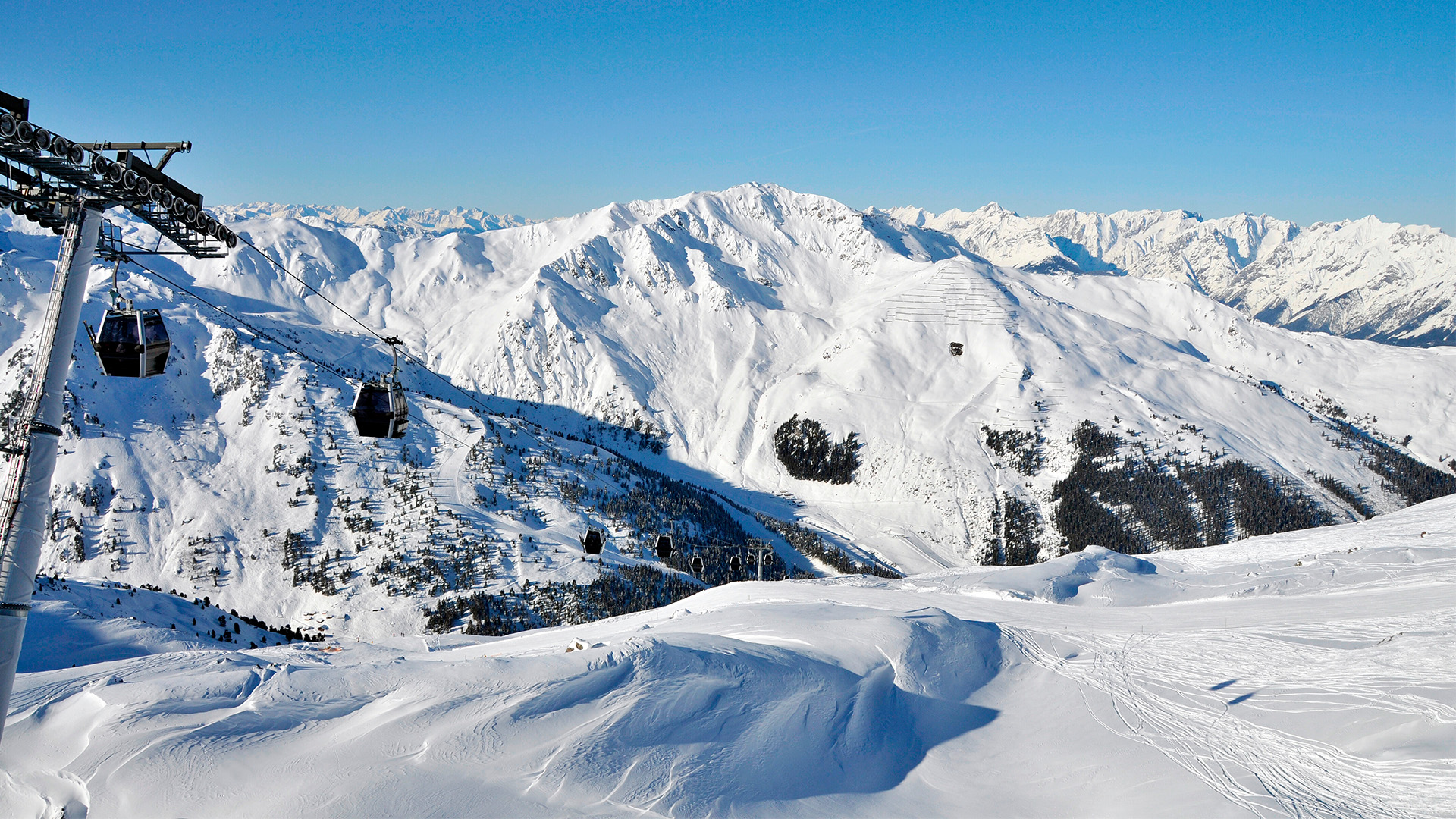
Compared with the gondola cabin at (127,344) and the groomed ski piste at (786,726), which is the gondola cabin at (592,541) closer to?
the groomed ski piste at (786,726)

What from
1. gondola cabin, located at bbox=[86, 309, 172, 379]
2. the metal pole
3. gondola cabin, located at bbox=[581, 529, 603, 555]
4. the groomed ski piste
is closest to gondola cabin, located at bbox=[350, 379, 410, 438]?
the groomed ski piste

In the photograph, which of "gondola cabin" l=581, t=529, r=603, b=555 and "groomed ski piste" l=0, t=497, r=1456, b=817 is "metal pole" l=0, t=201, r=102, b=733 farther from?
"gondola cabin" l=581, t=529, r=603, b=555

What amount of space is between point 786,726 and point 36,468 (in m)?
16.2

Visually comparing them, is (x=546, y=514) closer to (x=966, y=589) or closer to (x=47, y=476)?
(x=966, y=589)

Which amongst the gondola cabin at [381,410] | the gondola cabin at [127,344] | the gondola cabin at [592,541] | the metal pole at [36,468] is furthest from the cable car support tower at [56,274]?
the gondola cabin at [592,541]

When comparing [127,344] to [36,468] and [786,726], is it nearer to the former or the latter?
[36,468]

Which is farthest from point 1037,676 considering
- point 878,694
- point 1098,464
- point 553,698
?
point 1098,464

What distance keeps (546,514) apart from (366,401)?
119m

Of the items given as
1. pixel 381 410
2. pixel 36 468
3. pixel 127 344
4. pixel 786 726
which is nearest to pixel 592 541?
pixel 381 410

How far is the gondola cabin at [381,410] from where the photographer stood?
818 inches

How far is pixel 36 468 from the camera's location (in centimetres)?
820

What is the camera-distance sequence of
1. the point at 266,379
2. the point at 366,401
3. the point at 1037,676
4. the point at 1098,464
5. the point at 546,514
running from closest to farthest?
the point at 366,401, the point at 1037,676, the point at 546,514, the point at 266,379, the point at 1098,464

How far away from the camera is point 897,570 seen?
157625 millimetres

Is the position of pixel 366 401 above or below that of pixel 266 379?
below
